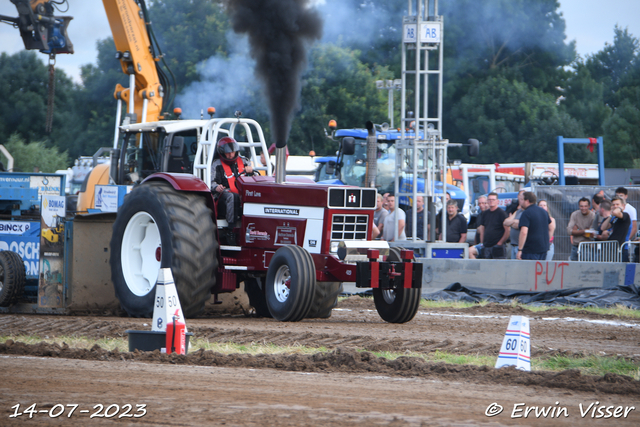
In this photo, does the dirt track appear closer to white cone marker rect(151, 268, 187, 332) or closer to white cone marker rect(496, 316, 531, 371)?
white cone marker rect(496, 316, 531, 371)

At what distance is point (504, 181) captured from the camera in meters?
31.8

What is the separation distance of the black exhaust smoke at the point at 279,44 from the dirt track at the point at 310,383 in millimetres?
2608

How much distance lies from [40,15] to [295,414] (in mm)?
15222

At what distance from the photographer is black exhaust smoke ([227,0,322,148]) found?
31.6ft

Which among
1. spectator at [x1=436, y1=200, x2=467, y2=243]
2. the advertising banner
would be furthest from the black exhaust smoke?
spectator at [x1=436, y1=200, x2=467, y2=243]

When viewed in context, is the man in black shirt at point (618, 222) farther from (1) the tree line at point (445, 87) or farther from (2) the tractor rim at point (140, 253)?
(1) the tree line at point (445, 87)

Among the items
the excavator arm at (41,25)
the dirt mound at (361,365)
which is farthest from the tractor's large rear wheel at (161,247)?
the excavator arm at (41,25)

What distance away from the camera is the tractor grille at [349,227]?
9.51 metres

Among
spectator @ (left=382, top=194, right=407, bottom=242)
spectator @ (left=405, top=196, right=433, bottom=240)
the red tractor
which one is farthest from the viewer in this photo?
spectator @ (left=405, top=196, right=433, bottom=240)

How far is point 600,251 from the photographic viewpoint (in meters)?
13.6

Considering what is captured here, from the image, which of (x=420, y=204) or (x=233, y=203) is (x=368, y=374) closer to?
(x=233, y=203)

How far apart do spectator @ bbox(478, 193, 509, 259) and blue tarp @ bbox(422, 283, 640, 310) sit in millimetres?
1740

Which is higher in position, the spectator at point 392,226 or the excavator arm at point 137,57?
Answer: the excavator arm at point 137,57

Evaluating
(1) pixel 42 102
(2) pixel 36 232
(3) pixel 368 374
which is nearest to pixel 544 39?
(1) pixel 42 102
